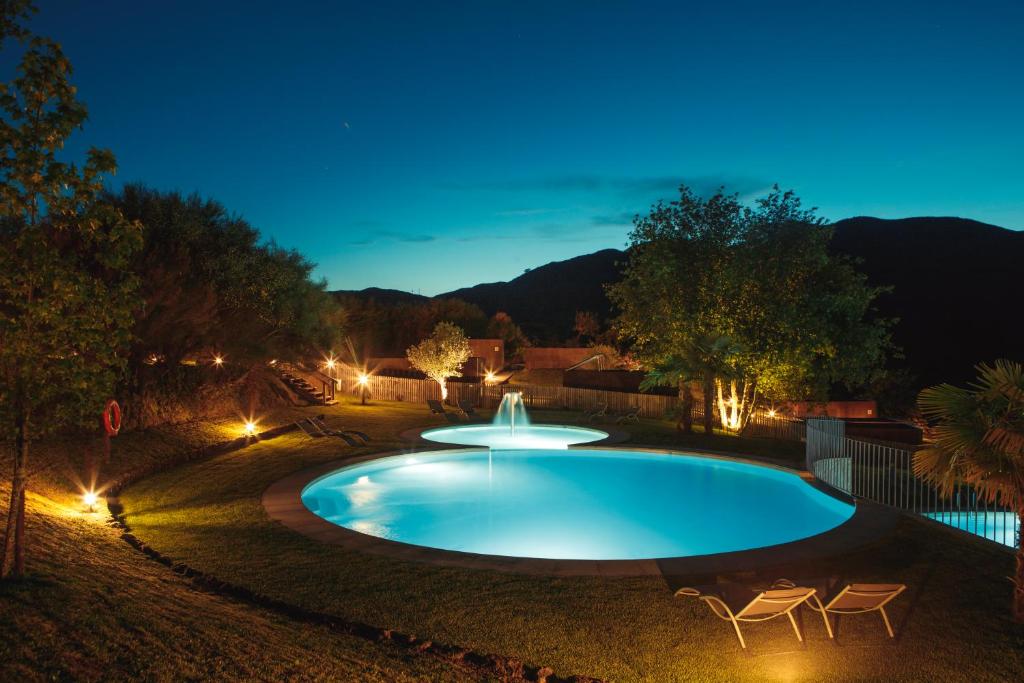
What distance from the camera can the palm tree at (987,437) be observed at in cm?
547

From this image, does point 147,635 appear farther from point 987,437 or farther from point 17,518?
point 987,437

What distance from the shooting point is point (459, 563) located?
7.59 metres

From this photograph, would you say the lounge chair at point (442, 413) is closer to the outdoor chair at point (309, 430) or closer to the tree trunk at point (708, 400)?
the outdoor chair at point (309, 430)

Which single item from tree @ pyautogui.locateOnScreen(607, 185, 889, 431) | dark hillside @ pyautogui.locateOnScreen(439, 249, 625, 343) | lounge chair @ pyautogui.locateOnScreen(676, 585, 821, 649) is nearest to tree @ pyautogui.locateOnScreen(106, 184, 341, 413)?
tree @ pyautogui.locateOnScreen(607, 185, 889, 431)

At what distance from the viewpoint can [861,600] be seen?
224 inches

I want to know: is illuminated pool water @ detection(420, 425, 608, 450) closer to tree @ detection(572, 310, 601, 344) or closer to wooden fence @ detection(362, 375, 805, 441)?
wooden fence @ detection(362, 375, 805, 441)

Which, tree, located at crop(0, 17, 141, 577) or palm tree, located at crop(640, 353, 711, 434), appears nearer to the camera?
tree, located at crop(0, 17, 141, 577)

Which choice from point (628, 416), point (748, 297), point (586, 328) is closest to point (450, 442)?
point (628, 416)

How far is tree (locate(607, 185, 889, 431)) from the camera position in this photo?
18969mm

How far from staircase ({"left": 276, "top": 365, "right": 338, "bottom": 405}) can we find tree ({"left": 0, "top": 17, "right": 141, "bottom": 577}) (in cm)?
2037

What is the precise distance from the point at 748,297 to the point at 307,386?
1734 centimetres

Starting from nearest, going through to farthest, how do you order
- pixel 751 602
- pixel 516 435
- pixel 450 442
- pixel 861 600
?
pixel 751 602 → pixel 861 600 → pixel 450 442 → pixel 516 435

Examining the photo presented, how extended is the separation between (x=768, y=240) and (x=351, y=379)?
64.2 feet

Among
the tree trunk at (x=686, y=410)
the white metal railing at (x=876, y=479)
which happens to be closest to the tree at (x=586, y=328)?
the tree trunk at (x=686, y=410)
